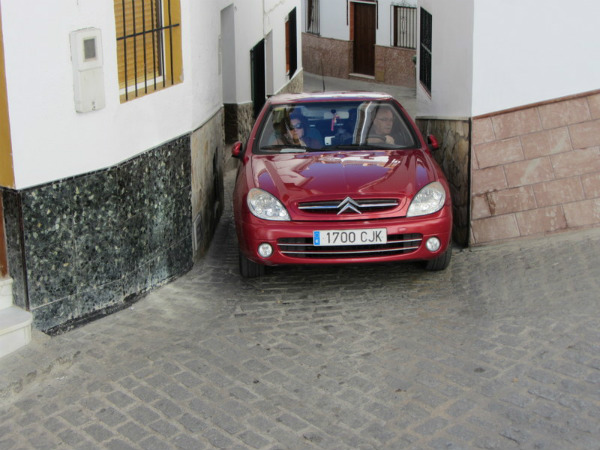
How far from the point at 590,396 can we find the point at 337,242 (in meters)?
2.57

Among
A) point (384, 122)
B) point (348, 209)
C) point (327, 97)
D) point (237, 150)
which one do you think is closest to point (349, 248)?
point (348, 209)

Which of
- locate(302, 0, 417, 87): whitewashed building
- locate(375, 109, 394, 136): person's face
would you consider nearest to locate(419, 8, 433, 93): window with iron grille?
locate(375, 109, 394, 136): person's face

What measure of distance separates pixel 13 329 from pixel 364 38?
85.3 ft

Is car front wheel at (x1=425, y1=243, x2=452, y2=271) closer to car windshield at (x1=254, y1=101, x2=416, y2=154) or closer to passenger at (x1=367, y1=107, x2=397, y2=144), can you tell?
car windshield at (x1=254, y1=101, x2=416, y2=154)

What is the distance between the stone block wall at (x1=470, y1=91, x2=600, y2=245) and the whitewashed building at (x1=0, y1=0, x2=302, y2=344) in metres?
2.72

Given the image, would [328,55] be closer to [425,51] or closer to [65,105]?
[425,51]

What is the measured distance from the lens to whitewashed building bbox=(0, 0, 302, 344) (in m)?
6.12

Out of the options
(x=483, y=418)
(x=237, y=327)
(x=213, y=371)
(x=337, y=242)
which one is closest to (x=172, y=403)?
(x=213, y=371)

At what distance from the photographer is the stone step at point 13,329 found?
6066 mm

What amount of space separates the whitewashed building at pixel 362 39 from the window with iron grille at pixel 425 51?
15074 mm

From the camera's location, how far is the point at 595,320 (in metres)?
6.49

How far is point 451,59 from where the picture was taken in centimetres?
952

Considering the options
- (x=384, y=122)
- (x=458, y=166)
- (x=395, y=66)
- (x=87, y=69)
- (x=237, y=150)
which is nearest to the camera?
(x=87, y=69)

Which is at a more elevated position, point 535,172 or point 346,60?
point 535,172
